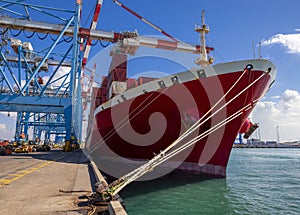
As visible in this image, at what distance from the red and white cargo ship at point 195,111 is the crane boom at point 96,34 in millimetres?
12182

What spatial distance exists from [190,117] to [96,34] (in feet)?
62.0

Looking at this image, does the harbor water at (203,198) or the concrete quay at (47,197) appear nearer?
the concrete quay at (47,197)

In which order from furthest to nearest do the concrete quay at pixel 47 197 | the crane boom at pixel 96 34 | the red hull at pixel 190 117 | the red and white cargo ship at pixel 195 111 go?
the crane boom at pixel 96 34, the red hull at pixel 190 117, the red and white cargo ship at pixel 195 111, the concrete quay at pixel 47 197

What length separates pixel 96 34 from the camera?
2606cm

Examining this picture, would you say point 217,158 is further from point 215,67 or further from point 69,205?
point 69,205

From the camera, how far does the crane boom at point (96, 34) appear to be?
23688mm

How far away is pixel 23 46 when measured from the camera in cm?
3422

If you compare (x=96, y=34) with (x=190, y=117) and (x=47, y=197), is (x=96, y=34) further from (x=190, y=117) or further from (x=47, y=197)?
(x=47, y=197)

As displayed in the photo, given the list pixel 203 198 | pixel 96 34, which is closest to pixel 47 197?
pixel 203 198

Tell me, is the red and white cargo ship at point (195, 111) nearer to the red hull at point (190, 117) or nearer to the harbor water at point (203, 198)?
the red hull at point (190, 117)

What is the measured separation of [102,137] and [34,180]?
406 inches

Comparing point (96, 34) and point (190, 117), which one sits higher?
point (96, 34)

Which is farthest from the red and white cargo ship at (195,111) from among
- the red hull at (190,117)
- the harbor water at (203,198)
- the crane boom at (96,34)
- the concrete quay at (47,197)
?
the crane boom at (96,34)

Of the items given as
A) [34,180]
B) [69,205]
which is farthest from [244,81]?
[34,180]
